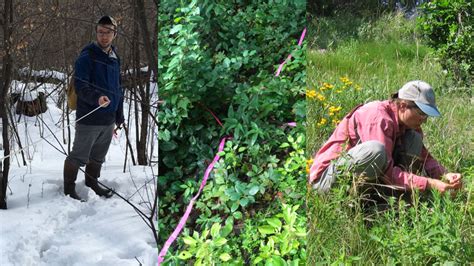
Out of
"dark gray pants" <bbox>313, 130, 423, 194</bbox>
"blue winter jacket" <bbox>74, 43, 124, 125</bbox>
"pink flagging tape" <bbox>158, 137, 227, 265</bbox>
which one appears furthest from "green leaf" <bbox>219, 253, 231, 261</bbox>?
"dark gray pants" <bbox>313, 130, 423, 194</bbox>

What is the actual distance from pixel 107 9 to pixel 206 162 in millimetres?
384

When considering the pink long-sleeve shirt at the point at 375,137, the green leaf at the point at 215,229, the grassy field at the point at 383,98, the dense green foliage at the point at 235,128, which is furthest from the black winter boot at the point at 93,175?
the pink long-sleeve shirt at the point at 375,137

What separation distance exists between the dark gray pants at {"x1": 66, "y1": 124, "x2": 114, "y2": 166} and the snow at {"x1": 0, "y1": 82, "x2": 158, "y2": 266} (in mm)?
20

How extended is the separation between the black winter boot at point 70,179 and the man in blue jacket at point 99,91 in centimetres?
4

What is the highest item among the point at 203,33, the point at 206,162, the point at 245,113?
the point at 203,33

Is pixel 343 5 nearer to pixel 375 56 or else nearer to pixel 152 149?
pixel 375 56

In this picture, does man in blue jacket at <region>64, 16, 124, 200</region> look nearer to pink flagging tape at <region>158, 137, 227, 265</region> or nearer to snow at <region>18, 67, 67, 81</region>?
snow at <region>18, 67, 67, 81</region>

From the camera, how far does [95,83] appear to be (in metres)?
1.03

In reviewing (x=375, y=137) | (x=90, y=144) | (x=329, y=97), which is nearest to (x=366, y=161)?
(x=375, y=137)

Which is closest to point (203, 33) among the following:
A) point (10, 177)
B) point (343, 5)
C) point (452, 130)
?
point (10, 177)

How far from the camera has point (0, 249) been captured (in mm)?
1029

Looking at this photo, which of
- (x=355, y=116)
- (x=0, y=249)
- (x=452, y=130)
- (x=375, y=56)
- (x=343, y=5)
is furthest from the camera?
(x=343, y=5)

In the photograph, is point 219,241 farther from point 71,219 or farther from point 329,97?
point 329,97

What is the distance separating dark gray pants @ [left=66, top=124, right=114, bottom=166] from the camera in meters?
1.03
